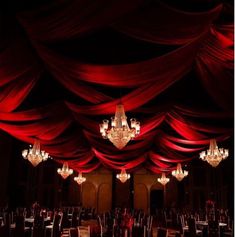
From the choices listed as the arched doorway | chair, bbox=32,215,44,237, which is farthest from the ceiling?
the arched doorway

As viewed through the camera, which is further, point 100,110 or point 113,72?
point 100,110

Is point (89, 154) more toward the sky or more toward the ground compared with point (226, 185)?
more toward the sky

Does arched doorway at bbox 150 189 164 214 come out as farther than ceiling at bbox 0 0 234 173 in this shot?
Yes

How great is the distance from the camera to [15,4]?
199 inches

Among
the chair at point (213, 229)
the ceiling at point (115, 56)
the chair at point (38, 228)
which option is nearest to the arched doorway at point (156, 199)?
the ceiling at point (115, 56)

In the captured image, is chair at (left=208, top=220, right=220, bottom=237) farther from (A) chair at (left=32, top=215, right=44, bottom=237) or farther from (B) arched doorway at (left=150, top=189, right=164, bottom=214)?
(B) arched doorway at (left=150, top=189, right=164, bottom=214)

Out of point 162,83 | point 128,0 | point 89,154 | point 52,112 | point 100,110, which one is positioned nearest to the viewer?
point 128,0

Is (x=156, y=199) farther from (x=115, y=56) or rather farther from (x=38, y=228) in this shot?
(x=115, y=56)

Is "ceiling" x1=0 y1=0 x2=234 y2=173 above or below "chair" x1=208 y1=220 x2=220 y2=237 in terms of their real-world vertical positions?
above

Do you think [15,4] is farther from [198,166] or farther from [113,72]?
[198,166]

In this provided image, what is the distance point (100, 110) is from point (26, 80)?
1.73 meters

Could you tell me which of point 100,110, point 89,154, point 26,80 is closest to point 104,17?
point 26,80

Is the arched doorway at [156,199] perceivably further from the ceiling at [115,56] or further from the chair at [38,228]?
the chair at [38,228]

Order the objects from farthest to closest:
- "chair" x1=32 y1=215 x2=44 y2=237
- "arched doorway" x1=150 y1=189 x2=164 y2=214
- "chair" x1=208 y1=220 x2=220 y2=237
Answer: "arched doorway" x1=150 y1=189 x2=164 y2=214
"chair" x1=208 y1=220 x2=220 y2=237
"chair" x1=32 y1=215 x2=44 y2=237
